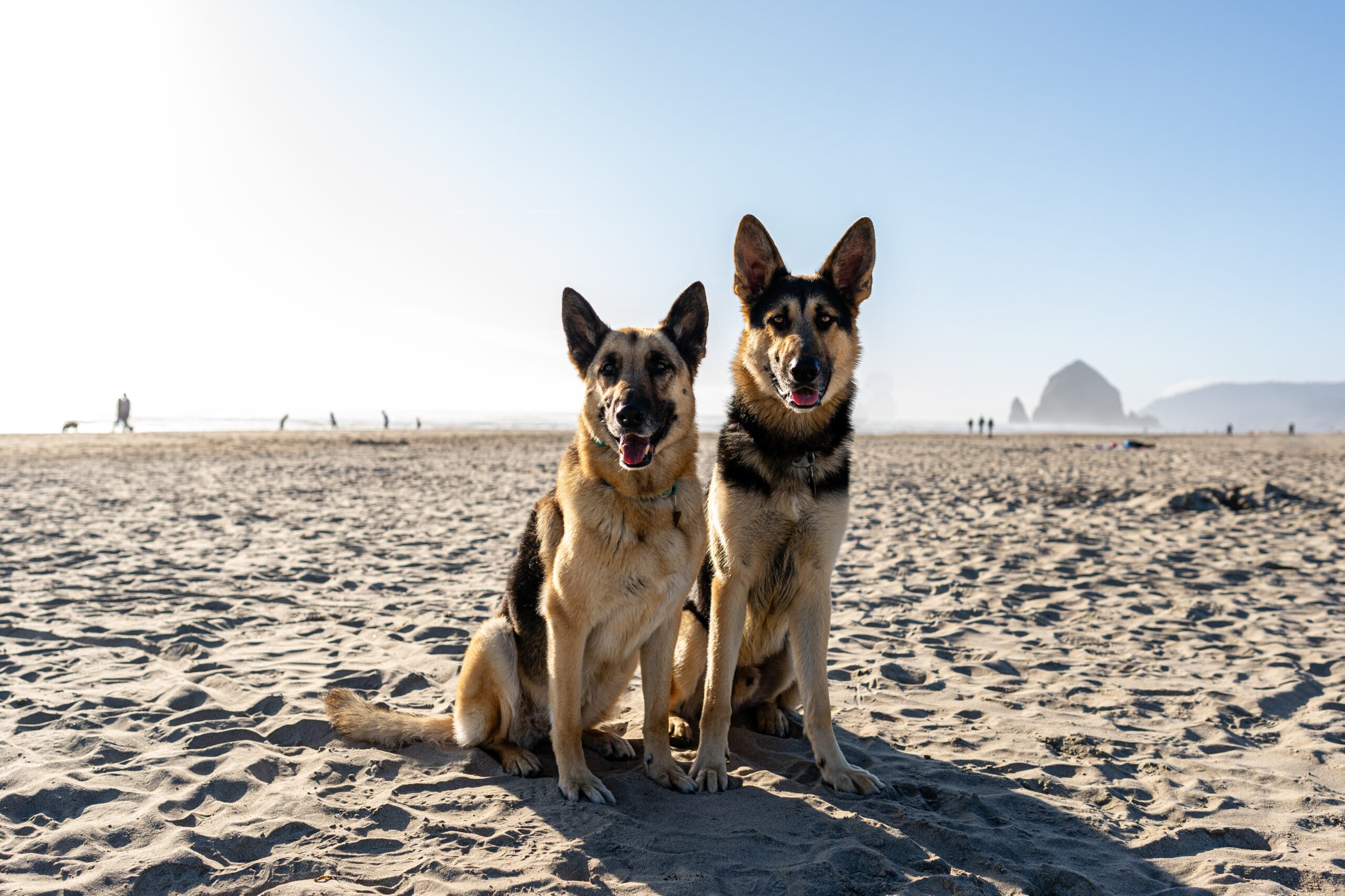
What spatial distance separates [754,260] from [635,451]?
1316 mm

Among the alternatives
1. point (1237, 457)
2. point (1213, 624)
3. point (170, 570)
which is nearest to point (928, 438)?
point (1237, 457)

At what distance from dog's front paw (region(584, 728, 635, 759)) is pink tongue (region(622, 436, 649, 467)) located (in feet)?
5.10

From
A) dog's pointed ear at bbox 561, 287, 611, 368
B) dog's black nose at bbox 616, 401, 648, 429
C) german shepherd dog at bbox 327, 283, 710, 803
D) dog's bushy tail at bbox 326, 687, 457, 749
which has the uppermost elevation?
dog's pointed ear at bbox 561, 287, 611, 368

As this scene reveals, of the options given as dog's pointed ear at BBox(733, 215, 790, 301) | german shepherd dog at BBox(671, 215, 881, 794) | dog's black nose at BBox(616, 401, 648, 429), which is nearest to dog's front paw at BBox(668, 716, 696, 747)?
german shepherd dog at BBox(671, 215, 881, 794)

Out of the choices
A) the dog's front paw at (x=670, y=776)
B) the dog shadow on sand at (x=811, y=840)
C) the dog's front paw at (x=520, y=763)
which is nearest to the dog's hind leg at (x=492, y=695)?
the dog's front paw at (x=520, y=763)

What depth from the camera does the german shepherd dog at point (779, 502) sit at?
3.34 m

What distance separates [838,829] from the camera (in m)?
2.84

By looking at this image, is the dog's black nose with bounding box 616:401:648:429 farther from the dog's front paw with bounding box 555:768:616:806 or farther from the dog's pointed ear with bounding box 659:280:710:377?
the dog's front paw with bounding box 555:768:616:806

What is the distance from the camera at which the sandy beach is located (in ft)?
8.50

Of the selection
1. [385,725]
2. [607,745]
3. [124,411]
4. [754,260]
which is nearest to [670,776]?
[607,745]

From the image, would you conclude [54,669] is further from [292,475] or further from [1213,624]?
[292,475]

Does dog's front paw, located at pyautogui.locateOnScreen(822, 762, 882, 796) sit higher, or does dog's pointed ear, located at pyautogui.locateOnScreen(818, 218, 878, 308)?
dog's pointed ear, located at pyautogui.locateOnScreen(818, 218, 878, 308)

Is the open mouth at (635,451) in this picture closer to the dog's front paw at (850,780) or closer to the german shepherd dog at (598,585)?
the german shepherd dog at (598,585)

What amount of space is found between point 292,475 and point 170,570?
9.67m
